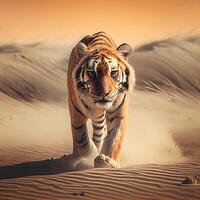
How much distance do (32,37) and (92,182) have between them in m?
0.93

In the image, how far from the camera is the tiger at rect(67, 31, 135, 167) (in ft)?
10.9

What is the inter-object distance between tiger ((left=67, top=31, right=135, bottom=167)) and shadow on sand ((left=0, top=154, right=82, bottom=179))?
84 mm

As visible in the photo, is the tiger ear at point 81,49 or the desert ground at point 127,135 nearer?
the desert ground at point 127,135

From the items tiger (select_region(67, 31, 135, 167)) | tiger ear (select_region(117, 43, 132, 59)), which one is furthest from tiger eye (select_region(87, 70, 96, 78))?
tiger ear (select_region(117, 43, 132, 59))

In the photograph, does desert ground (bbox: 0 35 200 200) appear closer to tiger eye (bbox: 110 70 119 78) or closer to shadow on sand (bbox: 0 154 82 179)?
shadow on sand (bbox: 0 154 82 179)

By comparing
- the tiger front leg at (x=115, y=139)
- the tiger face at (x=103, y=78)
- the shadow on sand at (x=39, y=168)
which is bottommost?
the shadow on sand at (x=39, y=168)

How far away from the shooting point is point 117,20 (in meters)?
3.49

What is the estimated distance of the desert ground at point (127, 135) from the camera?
10.7 ft

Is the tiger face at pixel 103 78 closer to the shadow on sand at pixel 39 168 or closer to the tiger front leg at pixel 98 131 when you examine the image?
the tiger front leg at pixel 98 131

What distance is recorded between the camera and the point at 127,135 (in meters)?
3.36

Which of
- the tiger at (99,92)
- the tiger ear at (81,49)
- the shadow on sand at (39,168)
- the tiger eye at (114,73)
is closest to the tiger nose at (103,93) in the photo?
the tiger at (99,92)

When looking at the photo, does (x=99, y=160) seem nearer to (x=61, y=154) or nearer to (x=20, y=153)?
(x=61, y=154)

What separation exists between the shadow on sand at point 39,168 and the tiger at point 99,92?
84 mm

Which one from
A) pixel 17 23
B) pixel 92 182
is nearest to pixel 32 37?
pixel 17 23
